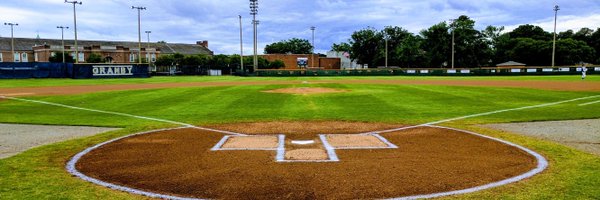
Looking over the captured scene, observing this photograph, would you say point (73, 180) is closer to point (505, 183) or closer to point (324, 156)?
point (324, 156)

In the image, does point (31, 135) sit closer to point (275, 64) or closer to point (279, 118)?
point (279, 118)

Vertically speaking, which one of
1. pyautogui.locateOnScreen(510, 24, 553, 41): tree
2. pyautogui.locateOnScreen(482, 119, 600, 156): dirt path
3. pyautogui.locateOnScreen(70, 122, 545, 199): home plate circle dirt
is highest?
pyautogui.locateOnScreen(510, 24, 553, 41): tree

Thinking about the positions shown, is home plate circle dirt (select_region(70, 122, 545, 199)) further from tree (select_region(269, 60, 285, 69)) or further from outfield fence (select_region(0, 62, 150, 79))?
tree (select_region(269, 60, 285, 69))

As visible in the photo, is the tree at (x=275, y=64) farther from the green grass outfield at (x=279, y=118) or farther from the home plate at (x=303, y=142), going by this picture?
the home plate at (x=303, y=142)

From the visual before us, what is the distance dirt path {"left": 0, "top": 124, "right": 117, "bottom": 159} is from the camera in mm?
7938

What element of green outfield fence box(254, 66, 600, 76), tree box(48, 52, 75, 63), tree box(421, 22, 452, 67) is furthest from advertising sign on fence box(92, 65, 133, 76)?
tree box(421, 22, 452, 67)

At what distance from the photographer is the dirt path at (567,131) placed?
7.96m

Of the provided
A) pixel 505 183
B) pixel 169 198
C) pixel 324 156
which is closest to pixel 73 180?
pixel 169 198

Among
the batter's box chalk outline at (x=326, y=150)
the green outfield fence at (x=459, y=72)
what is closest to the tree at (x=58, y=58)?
the green outfield fence at (x=459, y=72)

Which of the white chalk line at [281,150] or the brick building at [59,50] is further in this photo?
the brick building at [59,50]

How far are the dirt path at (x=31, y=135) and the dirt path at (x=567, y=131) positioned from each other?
9866mm

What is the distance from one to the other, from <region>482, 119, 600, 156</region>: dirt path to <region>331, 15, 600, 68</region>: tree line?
2898 inches

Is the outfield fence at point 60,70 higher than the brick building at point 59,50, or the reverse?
the brick building at point 59,50

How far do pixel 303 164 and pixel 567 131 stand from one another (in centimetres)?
677
